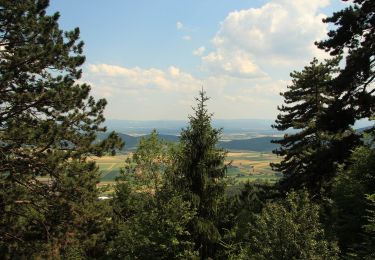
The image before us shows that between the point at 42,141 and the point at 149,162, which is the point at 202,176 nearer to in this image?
the point at 42,141

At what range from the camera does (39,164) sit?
1811 cm

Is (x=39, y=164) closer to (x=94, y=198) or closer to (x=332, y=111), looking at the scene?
(x=94, y=198)

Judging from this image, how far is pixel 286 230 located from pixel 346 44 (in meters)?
10.9

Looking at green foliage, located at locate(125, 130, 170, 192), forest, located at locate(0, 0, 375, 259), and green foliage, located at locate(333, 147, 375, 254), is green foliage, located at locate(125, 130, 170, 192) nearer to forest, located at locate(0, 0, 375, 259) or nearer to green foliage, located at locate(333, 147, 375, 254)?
forest, located at locate(0, 0, 375, 259)

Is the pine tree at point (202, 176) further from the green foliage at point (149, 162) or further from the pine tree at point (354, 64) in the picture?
the green foliage at point (149, 162)

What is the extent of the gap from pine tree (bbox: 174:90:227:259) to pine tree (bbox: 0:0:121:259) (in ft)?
15.3

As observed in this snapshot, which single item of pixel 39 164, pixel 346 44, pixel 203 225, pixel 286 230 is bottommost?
pixel 203 225

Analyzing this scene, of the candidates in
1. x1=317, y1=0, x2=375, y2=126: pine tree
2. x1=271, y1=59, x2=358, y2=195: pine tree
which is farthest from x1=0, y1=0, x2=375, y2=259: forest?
x1=271, y1=59, x2=358, y2=195: pine tree

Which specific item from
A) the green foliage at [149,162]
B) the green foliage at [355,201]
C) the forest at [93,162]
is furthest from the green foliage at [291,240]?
the green foliage at [149,162]

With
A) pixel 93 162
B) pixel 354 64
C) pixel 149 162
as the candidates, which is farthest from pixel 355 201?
Answer: pixel 149 162

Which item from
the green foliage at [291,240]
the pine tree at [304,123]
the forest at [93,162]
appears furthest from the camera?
the pine tree at [304,123]

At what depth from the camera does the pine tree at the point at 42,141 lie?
17.5 meters

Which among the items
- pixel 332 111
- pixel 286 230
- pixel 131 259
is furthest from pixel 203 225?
pixel 332 111

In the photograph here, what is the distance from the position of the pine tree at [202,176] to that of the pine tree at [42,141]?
4661 millimetres
